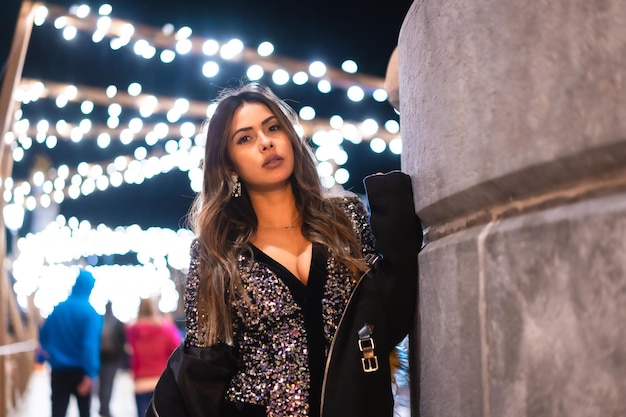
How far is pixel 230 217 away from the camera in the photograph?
2.44 metres

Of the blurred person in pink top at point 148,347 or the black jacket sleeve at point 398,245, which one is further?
the blurred person in pink top at point 148,347

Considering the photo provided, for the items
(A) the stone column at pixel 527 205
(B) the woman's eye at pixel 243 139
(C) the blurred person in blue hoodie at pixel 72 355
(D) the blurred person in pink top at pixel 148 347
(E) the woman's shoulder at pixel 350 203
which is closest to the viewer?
(A) the stone column at pixel 527 205

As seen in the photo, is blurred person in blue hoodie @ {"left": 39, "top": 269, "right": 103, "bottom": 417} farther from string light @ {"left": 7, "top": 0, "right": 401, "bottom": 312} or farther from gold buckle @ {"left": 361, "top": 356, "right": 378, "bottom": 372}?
gold buckle @ {"left": 361, "top": 356, "right": 378, "bottom": 372}

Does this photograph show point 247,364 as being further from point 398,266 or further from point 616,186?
point 616,186

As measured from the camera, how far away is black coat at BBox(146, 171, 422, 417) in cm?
171

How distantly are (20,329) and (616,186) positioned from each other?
11801mm

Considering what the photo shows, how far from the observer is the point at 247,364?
2207 mm

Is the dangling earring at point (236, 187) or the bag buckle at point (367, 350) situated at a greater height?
the dangling earring at point (236, 187)

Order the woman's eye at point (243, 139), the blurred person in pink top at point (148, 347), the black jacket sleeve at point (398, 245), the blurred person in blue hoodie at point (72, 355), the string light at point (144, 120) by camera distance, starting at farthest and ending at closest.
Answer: the string light at point (144, 120) < the blurred person in pink top at point (148, 347) < the blurred person in blue hoodie at point (72, 355) < the woman's eye at point (243, 139) < the black jacket sleeve at point (398, 245)

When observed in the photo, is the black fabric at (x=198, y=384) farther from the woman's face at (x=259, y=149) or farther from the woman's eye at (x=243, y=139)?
the woman's eye at (x=243, y=139)

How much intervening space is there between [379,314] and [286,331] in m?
0.49

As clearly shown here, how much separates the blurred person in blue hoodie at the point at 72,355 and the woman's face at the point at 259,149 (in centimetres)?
418

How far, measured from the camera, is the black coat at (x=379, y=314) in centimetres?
171

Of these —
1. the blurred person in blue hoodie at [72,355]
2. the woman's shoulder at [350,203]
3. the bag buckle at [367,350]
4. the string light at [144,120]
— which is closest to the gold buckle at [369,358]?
the bag buckle at [367,350]
